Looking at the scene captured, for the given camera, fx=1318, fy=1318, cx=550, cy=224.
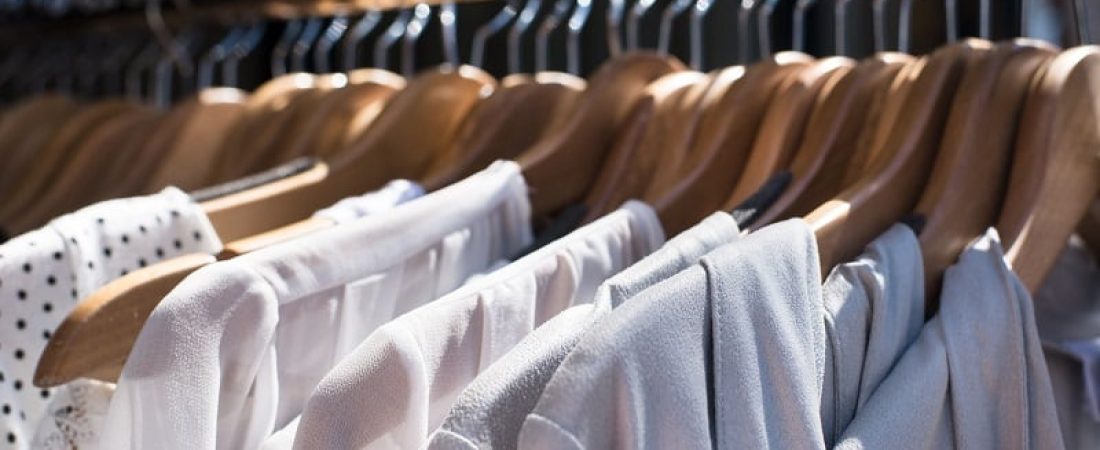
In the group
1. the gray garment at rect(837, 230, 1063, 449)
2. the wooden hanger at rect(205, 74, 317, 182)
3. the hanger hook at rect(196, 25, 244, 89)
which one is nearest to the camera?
the gray garment at rect(837, 230, 1063, 449)

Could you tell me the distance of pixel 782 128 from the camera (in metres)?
0.80

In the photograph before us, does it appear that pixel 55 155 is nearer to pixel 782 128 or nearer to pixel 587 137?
pixel 587 137

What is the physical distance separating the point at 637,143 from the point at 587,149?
0.04 meters

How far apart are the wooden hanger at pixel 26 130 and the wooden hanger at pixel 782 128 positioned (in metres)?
0.72

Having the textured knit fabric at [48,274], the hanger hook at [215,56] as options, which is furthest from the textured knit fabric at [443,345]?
the hanger hook at [215,56]

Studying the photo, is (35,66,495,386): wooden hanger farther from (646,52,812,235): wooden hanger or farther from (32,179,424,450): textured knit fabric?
(646,52,812,235): wooden hanger

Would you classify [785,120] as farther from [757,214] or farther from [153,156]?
[153,156]

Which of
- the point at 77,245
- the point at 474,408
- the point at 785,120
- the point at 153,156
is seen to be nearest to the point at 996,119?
the point at 785,120

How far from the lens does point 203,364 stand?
0.59 metres

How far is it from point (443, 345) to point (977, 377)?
0.24 meters

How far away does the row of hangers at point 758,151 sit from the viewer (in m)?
0.68

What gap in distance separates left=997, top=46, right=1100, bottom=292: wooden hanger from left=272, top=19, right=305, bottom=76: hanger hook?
29.2 inches

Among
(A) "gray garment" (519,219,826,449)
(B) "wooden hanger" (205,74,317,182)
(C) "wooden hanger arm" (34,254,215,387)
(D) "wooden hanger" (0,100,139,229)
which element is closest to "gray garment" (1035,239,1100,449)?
(A) "gray garment" (519,219,826,449)

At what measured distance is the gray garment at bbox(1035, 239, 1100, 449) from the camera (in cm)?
71
